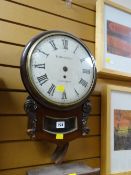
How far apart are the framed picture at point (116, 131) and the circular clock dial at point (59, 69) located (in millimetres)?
290

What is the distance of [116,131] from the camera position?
3.97 ft

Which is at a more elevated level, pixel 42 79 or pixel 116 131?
pixel 42 79

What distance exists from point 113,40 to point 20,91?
1.97 ft

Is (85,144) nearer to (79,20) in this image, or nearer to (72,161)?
(72,161)

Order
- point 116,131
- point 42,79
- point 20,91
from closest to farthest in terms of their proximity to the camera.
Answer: point 42,79 < point 20,91 < point 116,131

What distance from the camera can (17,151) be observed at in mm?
937

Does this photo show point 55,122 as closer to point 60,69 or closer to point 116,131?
point 60,69

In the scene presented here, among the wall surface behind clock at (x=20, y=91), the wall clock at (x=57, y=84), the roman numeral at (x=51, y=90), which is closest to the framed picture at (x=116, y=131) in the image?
the wall surface behind clock at (x=20, y=91)

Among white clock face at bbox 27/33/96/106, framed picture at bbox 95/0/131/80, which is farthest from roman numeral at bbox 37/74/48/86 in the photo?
framed picture at bbox 95/0/131/80

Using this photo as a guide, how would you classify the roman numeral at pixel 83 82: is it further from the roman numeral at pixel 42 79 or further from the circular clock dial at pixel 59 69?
the roman numeral at pixel 42 79

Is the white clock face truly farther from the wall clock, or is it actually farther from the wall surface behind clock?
the wall surface behind clock

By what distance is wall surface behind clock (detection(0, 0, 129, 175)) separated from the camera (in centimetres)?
92

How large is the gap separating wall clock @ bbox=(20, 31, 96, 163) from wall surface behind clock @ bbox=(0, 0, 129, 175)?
0.13 m

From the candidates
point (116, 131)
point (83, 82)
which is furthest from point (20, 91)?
point (116, 131)
